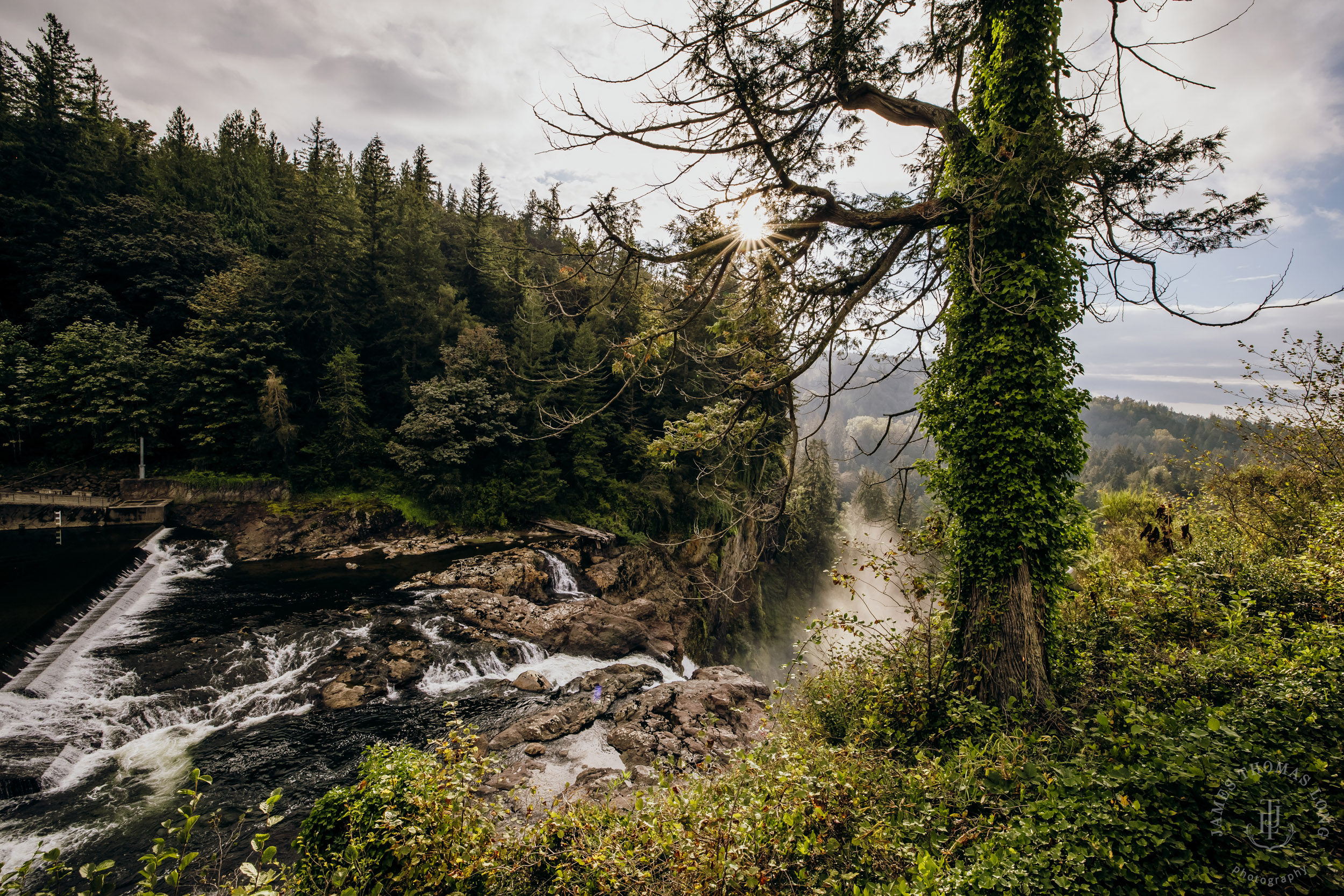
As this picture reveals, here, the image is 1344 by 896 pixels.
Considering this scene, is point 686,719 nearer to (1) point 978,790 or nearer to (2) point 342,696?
(2) point 342,696

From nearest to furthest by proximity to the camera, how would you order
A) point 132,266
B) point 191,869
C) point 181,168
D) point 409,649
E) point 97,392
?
1. point 191,869
2. point 409,649
3. point 97,392
4. point 132,266
5. point 181,168

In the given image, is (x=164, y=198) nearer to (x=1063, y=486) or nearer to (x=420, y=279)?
(x=420, y=279)

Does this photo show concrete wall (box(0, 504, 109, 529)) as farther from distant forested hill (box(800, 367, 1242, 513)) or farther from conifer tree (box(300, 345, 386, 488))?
distant forested hill (box(800, 367, 1242, 513))

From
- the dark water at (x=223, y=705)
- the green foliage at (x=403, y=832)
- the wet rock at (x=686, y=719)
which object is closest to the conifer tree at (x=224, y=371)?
the dark water at (x=223, y=705)

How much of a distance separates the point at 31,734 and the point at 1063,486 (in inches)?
530

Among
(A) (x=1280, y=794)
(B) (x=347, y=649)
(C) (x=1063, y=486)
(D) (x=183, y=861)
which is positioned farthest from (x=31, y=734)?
(C) (x=1063, y=486)

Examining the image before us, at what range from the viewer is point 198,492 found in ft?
52.3

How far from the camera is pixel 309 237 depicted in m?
20.0

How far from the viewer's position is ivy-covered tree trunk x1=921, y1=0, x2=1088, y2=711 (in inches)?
179

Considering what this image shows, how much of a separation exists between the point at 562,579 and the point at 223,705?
841 cm

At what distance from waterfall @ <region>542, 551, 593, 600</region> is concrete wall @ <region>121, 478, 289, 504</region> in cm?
987

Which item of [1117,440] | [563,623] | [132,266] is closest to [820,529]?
[563,623]

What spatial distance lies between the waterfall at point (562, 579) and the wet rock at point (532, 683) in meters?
4.06

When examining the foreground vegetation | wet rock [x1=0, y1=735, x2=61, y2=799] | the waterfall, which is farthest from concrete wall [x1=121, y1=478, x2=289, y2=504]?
the foreground vegetation
